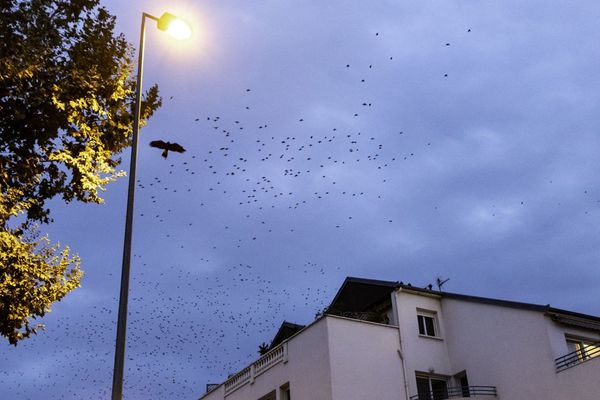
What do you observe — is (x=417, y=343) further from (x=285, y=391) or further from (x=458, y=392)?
(x=285, y=391)

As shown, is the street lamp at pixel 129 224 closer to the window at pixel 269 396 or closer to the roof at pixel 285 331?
the window at pixel 269 396

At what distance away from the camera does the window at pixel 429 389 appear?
1140 inches

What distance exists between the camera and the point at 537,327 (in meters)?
26.8

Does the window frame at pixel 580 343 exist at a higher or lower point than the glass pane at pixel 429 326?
lower

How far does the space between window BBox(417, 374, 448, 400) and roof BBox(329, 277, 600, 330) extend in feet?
12.8

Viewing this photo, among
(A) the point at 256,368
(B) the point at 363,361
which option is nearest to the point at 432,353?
(B) the point at 363,361

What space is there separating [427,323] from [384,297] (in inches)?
91.6

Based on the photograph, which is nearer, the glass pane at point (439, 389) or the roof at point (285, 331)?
the glass pane at point (439, 389)

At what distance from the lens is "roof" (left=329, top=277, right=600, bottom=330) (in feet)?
88.0

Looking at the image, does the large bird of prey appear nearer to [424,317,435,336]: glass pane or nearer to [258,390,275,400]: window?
[258,390,275,400]: window

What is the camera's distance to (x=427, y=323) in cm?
3122

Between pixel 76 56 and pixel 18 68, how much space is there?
192cm

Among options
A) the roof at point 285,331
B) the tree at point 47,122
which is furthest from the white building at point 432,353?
the tree at point 47,122

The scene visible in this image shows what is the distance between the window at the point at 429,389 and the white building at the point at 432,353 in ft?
0.14
